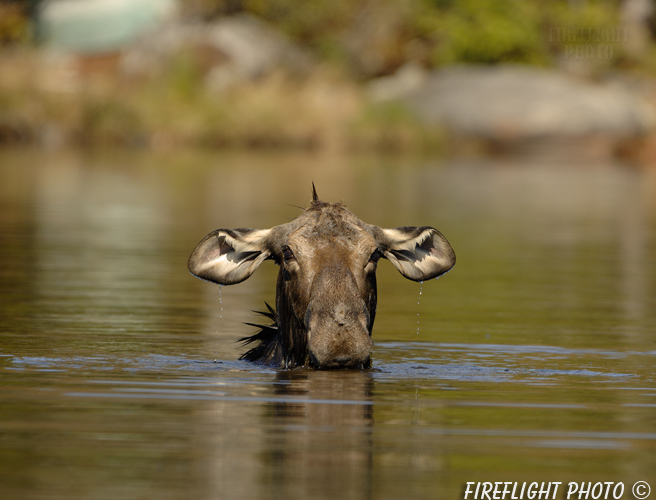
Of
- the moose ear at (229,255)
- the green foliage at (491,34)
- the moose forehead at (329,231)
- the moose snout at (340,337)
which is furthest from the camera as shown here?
the green foliage at (491,34)

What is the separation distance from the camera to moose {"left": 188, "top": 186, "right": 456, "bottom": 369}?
7.42 m

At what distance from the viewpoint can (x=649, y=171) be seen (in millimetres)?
43031

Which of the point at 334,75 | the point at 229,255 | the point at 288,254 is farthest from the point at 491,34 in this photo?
the point at 288,254

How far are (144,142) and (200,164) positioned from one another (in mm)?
10536

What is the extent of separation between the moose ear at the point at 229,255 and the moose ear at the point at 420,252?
2.80 ft

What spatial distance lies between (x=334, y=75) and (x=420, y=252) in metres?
47.4

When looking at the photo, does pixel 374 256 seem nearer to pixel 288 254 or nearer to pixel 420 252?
pixel 288 254

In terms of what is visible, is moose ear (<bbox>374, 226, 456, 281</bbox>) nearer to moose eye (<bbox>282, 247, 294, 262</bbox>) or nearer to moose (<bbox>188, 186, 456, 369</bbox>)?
moose (<bbox>188, 186, 456, 369</bbox>)

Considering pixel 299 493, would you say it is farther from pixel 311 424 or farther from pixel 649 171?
pixel 649 171

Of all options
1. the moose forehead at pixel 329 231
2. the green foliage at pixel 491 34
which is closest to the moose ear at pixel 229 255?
the moose forehead at pixel 329 231

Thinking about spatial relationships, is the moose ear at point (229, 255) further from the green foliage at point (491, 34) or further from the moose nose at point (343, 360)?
the green foliage at point (491, 34)

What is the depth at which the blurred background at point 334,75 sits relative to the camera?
154ft

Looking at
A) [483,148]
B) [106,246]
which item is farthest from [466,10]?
[106,246]

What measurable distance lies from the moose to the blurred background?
121 ft
